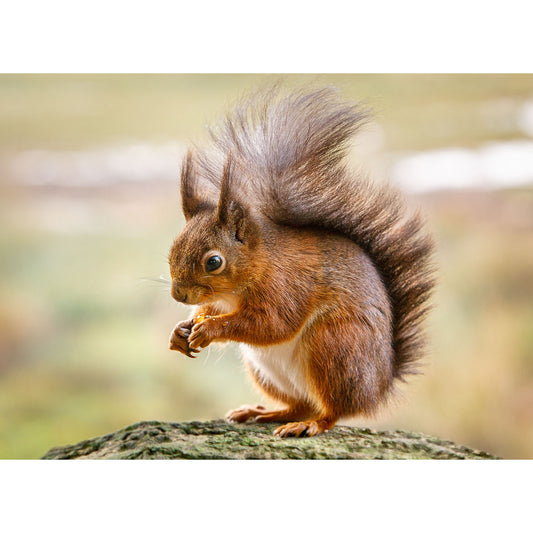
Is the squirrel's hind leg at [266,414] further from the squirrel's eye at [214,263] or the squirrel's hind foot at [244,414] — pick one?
the squirrel's eye at [214,263]

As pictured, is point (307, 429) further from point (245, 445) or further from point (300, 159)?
point (300, 159)

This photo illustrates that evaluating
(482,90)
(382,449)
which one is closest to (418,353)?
(382,449)

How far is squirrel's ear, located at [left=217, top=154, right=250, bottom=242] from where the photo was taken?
174 centimetres

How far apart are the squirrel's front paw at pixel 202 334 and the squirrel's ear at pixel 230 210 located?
264mm

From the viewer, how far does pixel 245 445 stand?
6.16 feet

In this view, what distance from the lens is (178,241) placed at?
1793 millimetres

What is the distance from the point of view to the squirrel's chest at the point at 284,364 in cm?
184

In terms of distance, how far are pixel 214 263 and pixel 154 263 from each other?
Result: 1578 millimetres

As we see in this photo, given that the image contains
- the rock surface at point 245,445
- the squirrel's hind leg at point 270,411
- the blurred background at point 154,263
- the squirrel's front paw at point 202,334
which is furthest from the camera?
the blurred background at point 154,263

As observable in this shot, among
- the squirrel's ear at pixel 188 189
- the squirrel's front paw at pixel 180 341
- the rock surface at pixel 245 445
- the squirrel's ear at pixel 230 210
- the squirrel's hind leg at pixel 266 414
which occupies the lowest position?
the rock surface at pixel 245 445

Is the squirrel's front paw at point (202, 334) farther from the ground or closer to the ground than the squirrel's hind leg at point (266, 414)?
farther from the ground

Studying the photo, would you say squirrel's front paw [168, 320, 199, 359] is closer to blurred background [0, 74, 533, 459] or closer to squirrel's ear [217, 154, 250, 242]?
squirrel's ear [217, 154, 250, 242]

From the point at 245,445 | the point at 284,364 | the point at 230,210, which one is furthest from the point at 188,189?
the point at 245,445

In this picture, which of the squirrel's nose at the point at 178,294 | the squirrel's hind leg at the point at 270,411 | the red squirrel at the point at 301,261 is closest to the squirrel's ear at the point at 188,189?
the red squirrel at the point at 301,261
